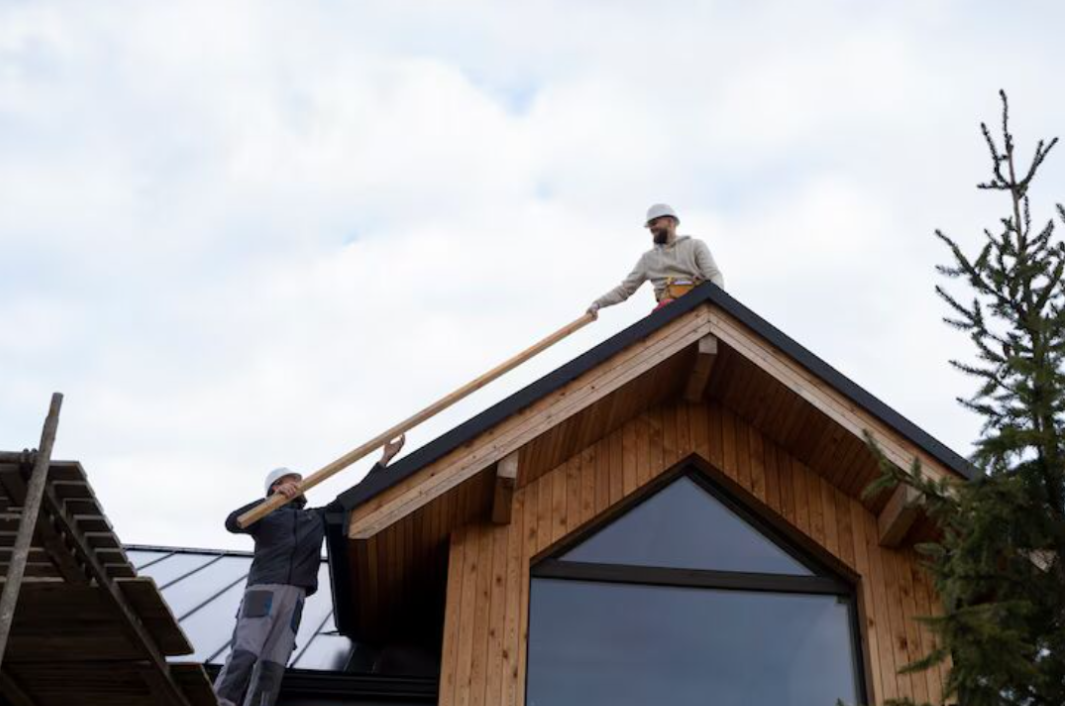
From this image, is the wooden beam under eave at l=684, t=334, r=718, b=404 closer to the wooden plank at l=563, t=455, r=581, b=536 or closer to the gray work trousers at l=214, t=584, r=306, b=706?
the wooden plank at l=563, t=455, r=581, b=536

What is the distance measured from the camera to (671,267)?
10172 millimetres

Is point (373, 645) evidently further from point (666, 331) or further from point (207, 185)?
point (207, 185)

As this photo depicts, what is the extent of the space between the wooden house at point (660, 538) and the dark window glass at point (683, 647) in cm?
1

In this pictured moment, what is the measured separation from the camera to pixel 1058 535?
5668 mm

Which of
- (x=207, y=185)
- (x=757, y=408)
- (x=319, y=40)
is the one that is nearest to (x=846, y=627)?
(x=757, y=408)

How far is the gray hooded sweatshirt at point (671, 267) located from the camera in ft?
32.9

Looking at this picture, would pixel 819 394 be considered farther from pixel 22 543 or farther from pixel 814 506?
pixel 22 543

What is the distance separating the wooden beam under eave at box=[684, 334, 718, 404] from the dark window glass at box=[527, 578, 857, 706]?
57.9 inches

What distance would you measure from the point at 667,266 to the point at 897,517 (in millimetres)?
3126

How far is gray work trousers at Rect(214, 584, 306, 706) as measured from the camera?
7.54 meters

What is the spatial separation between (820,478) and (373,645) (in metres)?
3.36

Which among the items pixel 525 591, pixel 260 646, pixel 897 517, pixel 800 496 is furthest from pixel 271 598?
pixel 897 517

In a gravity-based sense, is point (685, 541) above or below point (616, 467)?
below

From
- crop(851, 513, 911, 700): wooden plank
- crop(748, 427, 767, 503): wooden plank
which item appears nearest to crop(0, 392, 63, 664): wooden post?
crop(748, 427, 767, 503): wooden plank
